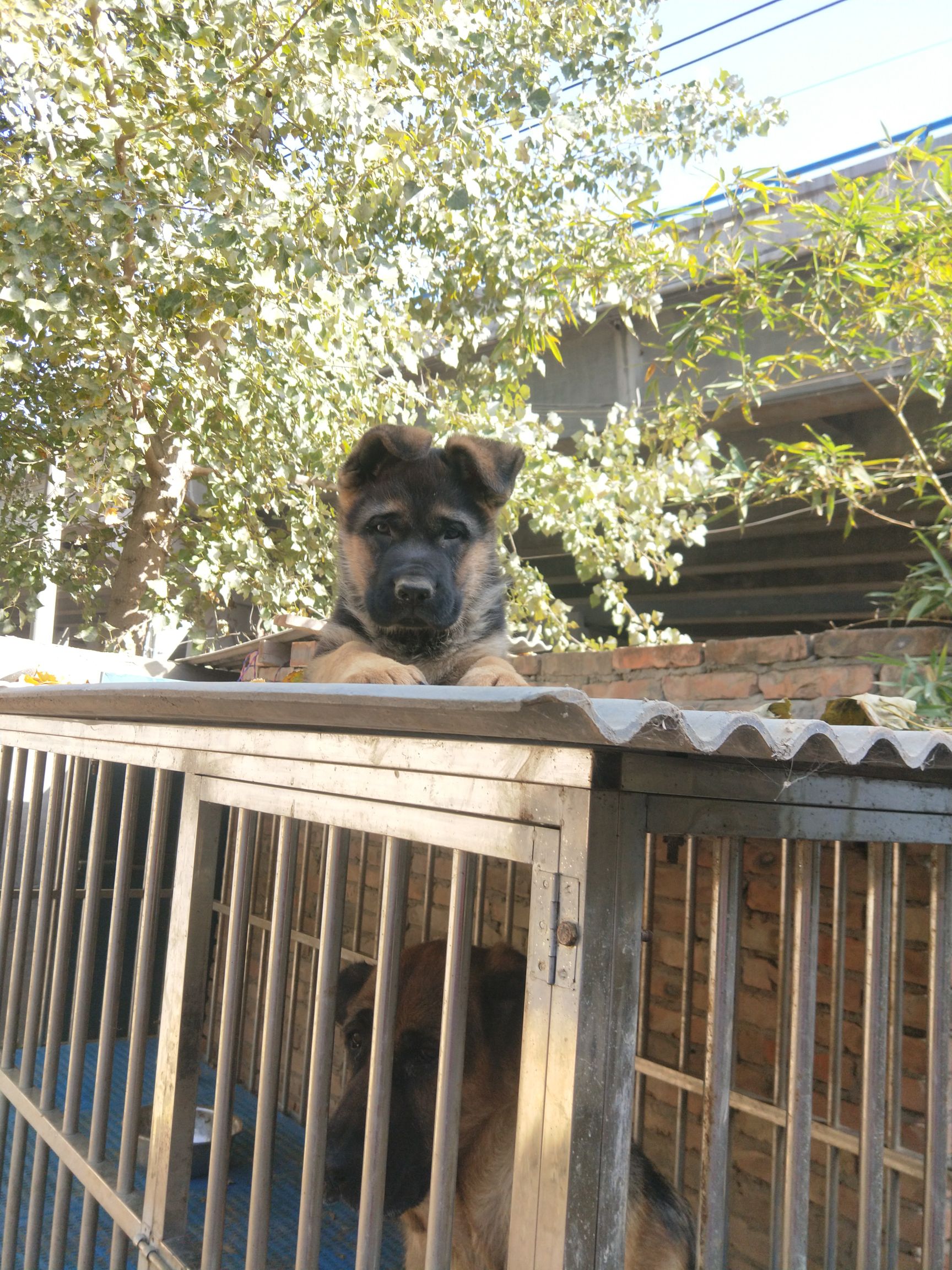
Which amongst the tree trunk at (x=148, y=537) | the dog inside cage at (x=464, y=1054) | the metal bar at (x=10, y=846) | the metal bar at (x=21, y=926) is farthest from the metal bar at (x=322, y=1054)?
the tree trunk at (x=148, y=537)

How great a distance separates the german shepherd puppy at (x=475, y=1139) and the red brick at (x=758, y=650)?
233 cm

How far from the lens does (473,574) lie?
353 cm

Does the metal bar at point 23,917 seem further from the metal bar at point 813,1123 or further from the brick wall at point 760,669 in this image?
the brick wall at point 760,669

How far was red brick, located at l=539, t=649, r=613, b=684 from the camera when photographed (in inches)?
218

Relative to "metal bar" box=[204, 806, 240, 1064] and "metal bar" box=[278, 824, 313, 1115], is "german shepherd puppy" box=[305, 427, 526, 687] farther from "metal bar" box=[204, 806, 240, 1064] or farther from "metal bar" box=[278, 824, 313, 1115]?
"metal bar" box=[204, 806, 240, 1064]

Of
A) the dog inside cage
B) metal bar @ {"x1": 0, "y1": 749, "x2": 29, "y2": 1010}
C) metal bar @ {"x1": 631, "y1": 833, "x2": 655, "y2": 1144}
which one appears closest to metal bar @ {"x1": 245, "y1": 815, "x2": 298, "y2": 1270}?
the dog inside cage

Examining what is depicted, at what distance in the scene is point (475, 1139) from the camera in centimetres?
272

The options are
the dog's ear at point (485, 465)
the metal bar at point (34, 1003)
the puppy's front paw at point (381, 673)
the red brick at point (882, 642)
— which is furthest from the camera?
the red brick at point (882, 642)

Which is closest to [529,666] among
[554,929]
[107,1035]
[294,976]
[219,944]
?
[294,976]

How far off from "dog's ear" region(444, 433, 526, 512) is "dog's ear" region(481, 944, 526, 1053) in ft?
5.14

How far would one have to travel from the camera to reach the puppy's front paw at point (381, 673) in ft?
8.75

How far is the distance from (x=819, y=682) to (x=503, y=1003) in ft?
7.76

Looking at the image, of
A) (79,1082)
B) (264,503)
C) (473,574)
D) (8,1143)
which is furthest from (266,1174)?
(264,503)

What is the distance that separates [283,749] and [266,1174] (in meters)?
0.85
